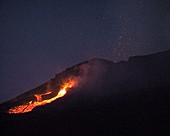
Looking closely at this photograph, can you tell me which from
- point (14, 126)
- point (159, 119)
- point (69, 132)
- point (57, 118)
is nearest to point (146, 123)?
point (159, 119)

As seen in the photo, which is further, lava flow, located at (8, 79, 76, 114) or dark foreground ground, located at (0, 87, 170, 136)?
lava flow, located at (8, 79, 76, 114)

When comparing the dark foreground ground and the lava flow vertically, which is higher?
the lava flow

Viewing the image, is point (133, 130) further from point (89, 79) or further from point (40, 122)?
point (89, 79)

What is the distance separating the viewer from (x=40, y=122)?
80.6 feet

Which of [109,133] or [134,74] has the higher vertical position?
[134,74]

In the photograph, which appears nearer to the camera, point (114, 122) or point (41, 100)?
point (114, 122)

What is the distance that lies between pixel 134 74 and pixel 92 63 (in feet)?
54.2

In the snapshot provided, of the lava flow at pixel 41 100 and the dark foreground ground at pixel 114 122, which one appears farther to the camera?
the lava flow at pixel 41 100

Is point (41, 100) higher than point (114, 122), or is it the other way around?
point (41, 100)

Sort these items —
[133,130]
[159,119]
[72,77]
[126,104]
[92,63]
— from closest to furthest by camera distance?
[133,130] → [159,119] → [126,104] → [72,77] → [92,63]

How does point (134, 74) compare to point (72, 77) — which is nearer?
point (134, 74)

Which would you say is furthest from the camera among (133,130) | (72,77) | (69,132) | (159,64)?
(72,77)

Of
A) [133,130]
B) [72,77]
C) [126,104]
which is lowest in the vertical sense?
[133,130]

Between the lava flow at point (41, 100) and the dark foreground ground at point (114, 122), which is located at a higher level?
the lava flow at point (41, 100)
